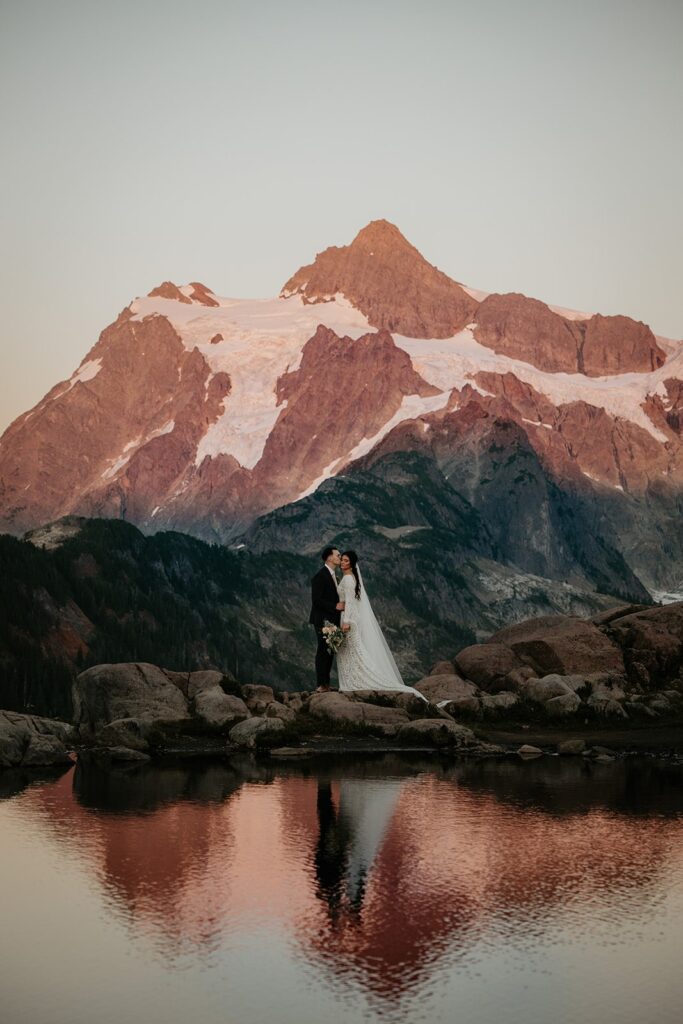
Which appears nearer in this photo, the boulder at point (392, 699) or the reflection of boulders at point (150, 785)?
the reflection of boulders at point (150, 785)

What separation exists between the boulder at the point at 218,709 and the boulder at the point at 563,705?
13419 millimetres

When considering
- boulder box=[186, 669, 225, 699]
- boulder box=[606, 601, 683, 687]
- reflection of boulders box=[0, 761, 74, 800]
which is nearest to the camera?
reflection of boulders box=[0, 761, 74, 800]

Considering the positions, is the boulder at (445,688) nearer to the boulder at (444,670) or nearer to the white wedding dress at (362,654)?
the boulder at (444,670)

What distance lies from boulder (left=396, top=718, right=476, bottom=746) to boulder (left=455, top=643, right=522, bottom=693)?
471 inches


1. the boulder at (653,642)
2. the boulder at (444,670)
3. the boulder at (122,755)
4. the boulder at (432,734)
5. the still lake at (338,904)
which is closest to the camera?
the still lake at (338,904)

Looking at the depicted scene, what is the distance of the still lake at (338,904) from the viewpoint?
18672 mm

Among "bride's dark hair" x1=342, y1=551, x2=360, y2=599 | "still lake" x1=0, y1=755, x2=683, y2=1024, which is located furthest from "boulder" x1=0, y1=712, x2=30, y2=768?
"bride's dark hair" x1=342, y1=551, x2=360, y2=599

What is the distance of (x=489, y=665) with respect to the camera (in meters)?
63.3

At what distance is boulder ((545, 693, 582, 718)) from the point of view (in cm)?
5672

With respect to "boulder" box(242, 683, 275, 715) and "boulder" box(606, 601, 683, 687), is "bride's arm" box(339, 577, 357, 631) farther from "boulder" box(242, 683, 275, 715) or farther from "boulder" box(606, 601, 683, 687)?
"boulder" box(606, 601, 683, 687)

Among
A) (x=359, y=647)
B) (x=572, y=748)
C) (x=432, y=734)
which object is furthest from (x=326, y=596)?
(x=572, y=748)

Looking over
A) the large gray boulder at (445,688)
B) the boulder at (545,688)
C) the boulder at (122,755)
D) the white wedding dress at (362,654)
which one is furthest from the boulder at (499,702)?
the boulder at (122,755)

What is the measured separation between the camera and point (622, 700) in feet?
193

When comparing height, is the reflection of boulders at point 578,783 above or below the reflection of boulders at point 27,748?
below
